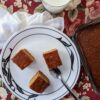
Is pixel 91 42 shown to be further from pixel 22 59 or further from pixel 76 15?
pixel 22 59

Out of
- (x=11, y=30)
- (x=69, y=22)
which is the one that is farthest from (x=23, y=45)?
(x=69, y=22)

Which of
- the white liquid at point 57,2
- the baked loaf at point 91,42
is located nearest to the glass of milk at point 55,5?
the white liquid at point 57,2

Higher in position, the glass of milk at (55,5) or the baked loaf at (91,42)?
the glass of milk at (55,5)

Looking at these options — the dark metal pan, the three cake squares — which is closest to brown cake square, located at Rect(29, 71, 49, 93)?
the three cake squares

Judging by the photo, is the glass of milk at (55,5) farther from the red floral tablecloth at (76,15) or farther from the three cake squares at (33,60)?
the three cake squares at (33,60)

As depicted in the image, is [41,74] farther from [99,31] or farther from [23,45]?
[99,31]

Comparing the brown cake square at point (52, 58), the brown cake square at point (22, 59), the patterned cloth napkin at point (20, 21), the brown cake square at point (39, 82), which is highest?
the patterned cloth napkin at point (20, 21)

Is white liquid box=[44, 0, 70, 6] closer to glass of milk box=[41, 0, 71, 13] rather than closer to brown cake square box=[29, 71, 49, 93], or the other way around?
glass of milk box=[41, 0, 71, 13]

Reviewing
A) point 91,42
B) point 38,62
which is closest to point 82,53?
point 91,42
